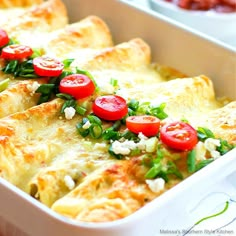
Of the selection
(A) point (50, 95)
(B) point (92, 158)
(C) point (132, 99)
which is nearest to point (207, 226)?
(B) point (92, 158)

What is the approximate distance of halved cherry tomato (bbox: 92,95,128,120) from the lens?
10.5ft

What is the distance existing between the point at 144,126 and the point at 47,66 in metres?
0.73

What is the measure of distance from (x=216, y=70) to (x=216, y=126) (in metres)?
0.65

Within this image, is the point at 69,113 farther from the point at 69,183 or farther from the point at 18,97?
the point at 69,183

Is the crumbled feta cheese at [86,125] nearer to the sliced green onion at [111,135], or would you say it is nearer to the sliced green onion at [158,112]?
the sliced green onion at [111,135]

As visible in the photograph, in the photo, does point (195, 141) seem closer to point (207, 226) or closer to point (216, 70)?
point (207, 226)

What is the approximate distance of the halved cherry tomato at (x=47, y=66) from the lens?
3.49 metres

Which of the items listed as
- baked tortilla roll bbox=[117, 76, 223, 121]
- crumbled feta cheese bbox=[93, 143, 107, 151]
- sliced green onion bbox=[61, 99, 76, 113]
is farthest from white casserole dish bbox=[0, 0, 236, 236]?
sliced green onion bbox=[61, 99, 76, 113]

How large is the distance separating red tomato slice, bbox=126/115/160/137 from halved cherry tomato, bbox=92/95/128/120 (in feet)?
0.35

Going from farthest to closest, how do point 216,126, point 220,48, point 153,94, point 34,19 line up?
point 34,19 → point 220,48 → point 153,94 → point 216,126

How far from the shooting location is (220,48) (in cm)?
386

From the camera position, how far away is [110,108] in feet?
10.5

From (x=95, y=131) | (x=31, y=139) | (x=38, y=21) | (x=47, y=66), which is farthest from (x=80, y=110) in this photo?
(x=38, y=21)

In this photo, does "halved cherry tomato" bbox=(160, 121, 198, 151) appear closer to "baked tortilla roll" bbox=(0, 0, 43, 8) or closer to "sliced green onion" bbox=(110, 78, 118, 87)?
"sliced green onion" bbox=(110, 78, 118, 87)
